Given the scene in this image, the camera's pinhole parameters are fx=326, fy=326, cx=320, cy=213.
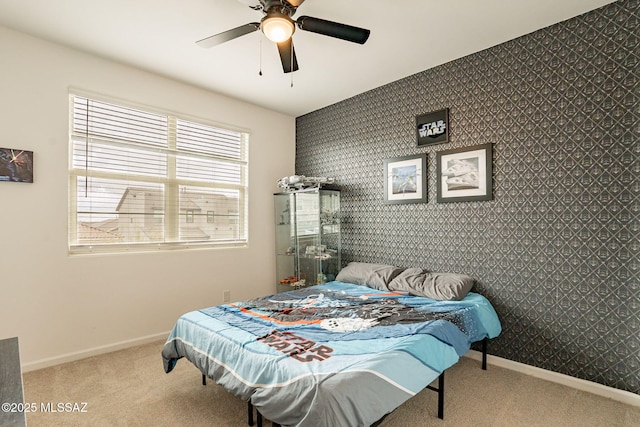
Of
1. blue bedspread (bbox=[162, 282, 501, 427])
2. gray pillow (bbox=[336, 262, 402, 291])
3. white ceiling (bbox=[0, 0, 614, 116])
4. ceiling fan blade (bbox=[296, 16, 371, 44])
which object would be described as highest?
white ceiling (bbox=[0, 0, 614, 116])

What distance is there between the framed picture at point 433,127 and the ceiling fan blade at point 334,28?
4.70 ft

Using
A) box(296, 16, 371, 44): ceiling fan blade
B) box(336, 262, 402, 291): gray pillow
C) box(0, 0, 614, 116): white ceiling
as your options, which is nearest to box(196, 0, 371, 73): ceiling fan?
box(296, 16, 371, 44): ceiling fan blade

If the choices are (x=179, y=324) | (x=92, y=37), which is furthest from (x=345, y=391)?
(x=92, y=37)

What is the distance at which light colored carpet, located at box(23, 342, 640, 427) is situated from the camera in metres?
2.04

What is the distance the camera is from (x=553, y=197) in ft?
8.34

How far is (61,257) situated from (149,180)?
104 cm

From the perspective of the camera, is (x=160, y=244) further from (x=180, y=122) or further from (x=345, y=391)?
(x=345, y=391)

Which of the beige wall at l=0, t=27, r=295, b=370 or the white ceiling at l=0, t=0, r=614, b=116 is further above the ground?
the white ceiling at l=0, t=0, r=614, b=116

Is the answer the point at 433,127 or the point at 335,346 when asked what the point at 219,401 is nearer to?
the point at 335,346

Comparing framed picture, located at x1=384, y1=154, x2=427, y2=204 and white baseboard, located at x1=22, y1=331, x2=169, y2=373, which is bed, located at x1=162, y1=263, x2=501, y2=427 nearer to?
framed picture, located at x1=384, y1=154, x2=427, y2=204

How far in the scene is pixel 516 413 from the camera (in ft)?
6.93

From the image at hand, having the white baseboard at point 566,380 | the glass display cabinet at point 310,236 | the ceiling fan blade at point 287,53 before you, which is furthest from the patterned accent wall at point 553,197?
the ceiling fan blade at point 287,53

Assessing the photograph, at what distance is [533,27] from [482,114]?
719 mm

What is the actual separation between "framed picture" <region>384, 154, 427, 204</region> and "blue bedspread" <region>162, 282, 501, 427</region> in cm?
109
